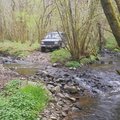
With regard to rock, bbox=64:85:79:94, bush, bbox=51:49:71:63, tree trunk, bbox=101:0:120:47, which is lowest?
rock, bbox=64:85:79:94

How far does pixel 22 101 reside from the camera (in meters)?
7.63

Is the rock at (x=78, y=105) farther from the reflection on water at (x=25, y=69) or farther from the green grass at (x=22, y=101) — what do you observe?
the reflection on water at (x=25, y=69)

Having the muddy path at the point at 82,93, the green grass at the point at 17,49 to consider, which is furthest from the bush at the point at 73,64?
the green grass at the point at 17,49

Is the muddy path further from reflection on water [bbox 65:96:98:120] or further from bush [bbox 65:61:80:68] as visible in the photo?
bush [bbox 65:61:80:68]

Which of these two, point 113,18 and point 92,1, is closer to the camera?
point 113,18

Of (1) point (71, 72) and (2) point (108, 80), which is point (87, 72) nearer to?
(1) point (71, 72)

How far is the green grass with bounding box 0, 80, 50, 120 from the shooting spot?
6825 millimetres

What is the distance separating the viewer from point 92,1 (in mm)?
17469

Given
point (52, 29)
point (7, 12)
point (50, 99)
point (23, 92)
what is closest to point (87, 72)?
point (50, 99)

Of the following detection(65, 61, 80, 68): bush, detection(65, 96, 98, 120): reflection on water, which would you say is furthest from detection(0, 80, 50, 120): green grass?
detection(65, 61, 80, 68): bush

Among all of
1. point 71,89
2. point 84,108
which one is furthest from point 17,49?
point 84,108

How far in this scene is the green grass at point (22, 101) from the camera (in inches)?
269

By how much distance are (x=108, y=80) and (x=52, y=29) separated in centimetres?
2010

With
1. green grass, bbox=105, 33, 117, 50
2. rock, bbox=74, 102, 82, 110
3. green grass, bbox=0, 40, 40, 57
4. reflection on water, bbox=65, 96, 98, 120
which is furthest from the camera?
green grass, bbox=105, 33, 117, 50
